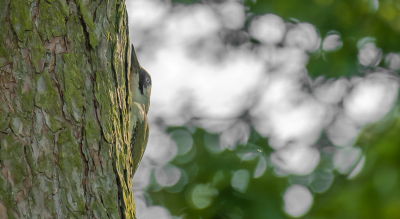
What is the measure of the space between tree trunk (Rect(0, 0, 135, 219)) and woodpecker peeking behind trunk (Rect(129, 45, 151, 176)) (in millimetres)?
230

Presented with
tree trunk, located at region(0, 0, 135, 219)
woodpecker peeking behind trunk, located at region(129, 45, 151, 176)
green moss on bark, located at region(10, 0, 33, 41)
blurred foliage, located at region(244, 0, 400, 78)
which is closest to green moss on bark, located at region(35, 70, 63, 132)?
tree trunk, located at region(0, 0, 135, 219)

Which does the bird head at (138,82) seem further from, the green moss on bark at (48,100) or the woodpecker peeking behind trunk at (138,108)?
the green moss on bark at (48,100)

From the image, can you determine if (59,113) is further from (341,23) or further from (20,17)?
(341,23)

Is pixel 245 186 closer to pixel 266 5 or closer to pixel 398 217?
pixel 398 217

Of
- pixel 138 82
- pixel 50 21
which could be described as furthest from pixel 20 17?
pixel 138 82

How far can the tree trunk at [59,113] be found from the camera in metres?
0.77

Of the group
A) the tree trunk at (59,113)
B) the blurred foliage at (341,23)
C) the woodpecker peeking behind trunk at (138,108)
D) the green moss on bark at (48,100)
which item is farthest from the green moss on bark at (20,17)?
the blurred foliage at (341,23)

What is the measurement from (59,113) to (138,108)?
14.0 inches

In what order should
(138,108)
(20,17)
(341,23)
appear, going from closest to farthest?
(20,17) < (138,108) < (341,23)

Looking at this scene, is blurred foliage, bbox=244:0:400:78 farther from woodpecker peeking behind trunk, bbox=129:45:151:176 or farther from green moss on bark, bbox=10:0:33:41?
green moss on bark, bbox=10:0:33:41

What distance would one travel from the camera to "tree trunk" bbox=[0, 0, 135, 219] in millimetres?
768

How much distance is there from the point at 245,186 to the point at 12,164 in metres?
2.10

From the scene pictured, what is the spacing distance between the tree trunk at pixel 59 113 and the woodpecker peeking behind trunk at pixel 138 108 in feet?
0.76

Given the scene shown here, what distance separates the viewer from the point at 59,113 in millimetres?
808
